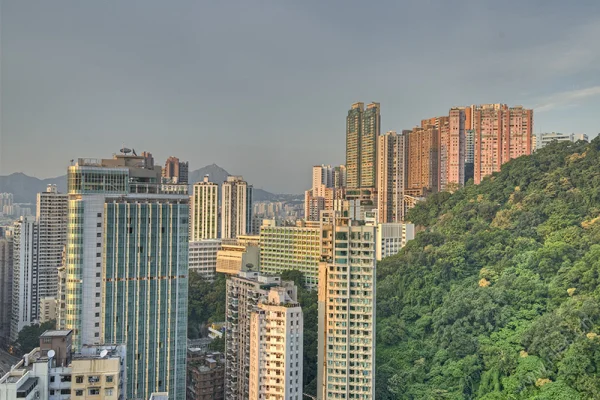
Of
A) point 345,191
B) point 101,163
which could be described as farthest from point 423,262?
point 345,191

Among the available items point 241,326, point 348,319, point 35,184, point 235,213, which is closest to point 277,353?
point 348,319

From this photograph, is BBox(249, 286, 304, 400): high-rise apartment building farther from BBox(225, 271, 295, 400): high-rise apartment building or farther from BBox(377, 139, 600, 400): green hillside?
BBox(377, 139, 600, 400): green hillside

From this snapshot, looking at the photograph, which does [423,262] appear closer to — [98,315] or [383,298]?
[383,298]

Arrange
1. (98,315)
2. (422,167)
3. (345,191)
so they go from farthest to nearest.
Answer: (345,191), (422,167), (98,315)

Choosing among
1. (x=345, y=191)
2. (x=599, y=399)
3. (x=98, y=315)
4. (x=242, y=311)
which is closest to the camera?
(x=599, y=399)

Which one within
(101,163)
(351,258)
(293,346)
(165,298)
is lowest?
(293,346)

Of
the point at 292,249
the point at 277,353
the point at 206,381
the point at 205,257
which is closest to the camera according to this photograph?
the point at 277,353

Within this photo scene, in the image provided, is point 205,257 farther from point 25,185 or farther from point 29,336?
point 25,185
